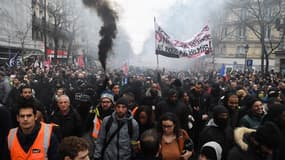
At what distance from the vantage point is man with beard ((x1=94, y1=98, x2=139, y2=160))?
4116mm

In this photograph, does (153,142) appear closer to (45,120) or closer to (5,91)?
(45,120)

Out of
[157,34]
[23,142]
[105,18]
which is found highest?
[105,18]

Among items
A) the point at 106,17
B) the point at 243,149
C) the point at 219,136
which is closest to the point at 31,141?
the point at 243,149

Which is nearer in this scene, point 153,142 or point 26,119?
point 26,119

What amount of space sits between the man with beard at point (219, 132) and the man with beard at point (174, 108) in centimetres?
162

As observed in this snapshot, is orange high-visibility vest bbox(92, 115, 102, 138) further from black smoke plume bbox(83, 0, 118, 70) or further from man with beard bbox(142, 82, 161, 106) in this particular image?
black smoke plume bbox(83, 0, 118, 70)

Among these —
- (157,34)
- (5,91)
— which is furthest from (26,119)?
(157,34)

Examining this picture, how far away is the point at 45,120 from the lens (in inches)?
205

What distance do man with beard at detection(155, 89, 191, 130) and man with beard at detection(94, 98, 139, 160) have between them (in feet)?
6.47

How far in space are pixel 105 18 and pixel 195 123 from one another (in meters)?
13.8

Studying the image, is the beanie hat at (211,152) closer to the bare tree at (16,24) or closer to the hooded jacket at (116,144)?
the hooded jacket at (116,144)

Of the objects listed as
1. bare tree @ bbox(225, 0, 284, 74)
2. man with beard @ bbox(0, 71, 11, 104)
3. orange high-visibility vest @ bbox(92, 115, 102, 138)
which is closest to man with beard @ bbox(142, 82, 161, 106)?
orange high-visibility vest @ bbox(92, 115, 102, 138)

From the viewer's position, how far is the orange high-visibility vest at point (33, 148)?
3045 millimetres

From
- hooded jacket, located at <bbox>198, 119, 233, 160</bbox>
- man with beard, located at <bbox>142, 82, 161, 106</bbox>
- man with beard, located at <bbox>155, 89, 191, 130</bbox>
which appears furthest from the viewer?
man with beard, located at <bbox>142, 82, 161, 106</bbox>
